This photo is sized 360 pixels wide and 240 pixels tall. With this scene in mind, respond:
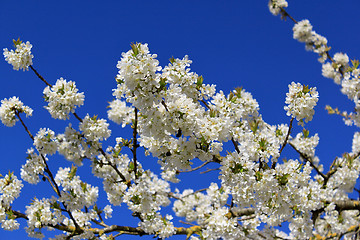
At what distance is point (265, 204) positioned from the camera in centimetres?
396

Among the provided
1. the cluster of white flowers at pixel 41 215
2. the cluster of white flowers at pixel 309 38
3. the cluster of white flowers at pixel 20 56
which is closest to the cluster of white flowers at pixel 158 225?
the cluster of white flowers at pixel 41 215

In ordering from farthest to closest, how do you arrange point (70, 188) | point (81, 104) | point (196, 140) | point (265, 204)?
point (70, 188), point (81, 104), point (265, 204), point (196, 140)

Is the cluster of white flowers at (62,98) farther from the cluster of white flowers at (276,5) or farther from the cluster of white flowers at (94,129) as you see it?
the cluster of white flowers at (276,5)

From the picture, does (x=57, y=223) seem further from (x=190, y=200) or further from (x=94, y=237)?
(x=190, y=200)

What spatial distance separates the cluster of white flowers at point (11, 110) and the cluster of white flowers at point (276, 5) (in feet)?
25.3

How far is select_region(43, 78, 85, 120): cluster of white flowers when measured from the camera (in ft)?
14.4

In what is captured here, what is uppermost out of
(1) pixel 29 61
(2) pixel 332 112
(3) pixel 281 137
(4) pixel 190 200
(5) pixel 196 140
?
(2) pixel 332 112

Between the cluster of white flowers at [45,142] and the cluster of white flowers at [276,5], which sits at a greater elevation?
the cluster of white flowers at [276,5]

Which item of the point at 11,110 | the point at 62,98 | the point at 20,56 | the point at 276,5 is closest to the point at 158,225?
the point at 62,98

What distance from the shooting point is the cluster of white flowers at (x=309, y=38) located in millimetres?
10023

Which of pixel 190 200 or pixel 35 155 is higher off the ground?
pixel 190 200

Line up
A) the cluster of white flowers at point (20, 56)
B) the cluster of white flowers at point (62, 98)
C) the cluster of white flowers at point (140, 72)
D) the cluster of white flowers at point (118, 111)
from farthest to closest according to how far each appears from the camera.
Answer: the cluster of white flowers at point (118, 111), the cluster of white flowers at point (20, 56), the cluster of white flowers at point (62, 98), the cluster of white flowers at point (140, 72)

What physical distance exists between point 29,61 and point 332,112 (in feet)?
25.8

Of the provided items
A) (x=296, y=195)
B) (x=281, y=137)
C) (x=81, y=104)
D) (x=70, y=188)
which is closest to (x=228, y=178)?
(x=296, y=195)
